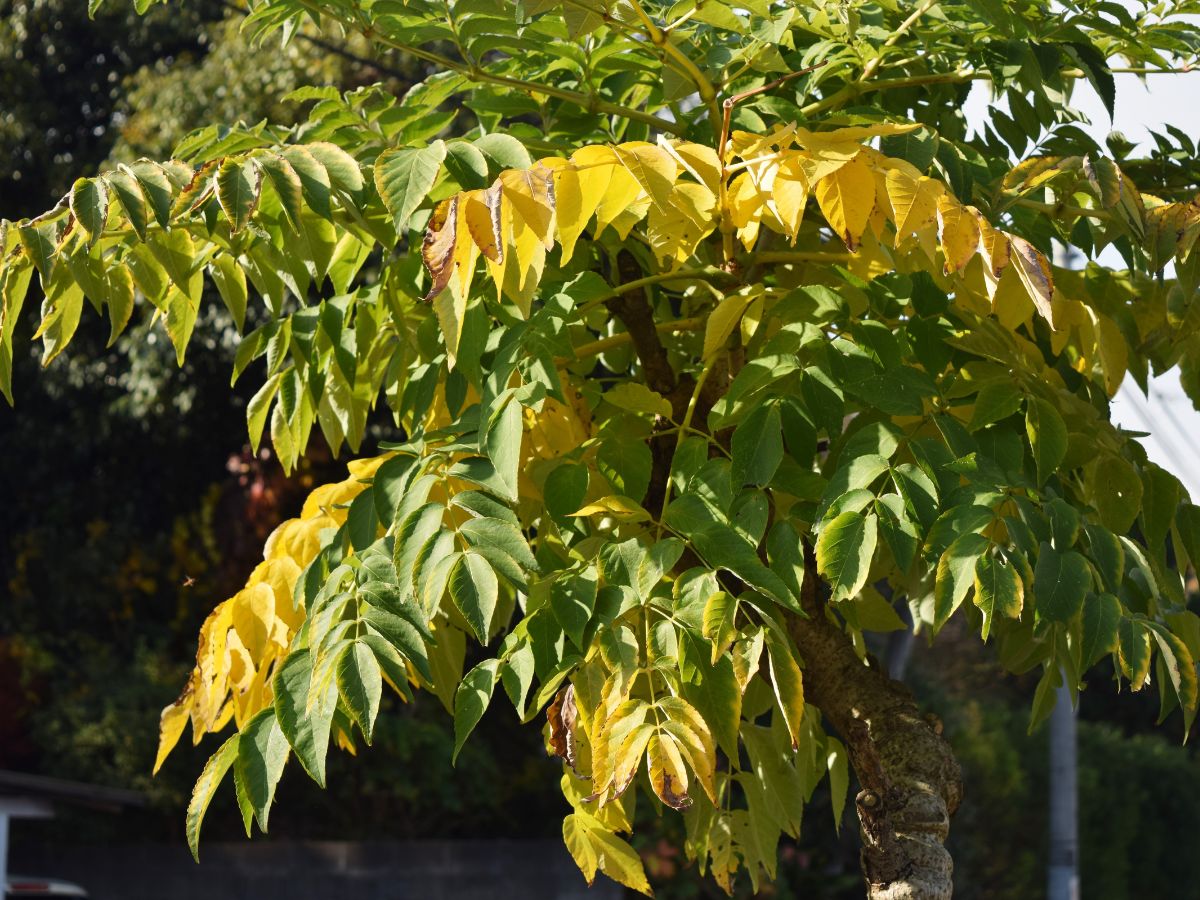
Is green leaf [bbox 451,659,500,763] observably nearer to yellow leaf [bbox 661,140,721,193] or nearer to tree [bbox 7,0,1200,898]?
tree [bbox 7,0,1200,898]

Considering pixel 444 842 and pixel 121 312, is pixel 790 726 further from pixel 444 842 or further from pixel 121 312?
pixel 444 842

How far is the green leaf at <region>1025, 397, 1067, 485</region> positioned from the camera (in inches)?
80.7

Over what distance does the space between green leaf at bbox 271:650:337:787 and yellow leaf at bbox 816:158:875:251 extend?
0.94 meters

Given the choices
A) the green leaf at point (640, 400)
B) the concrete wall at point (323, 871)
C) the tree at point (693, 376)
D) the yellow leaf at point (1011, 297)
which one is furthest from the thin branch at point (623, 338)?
the concrete wall at point (323, 871)

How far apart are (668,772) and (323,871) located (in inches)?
Answer: 324

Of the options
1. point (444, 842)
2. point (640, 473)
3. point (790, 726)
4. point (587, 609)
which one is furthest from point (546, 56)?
point (444, 842)

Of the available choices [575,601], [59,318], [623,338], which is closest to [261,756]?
[575,601]

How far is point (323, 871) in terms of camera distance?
31.0ft

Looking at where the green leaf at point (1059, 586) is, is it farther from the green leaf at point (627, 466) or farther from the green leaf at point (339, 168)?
the green leaf at point (339, 168)

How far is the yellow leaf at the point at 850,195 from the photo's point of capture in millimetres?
1925

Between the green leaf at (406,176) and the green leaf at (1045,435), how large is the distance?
0.92 meters

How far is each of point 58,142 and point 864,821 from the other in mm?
11180

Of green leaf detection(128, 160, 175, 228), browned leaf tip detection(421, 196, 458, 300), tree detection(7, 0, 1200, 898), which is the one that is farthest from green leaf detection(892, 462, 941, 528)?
green leaf detection(128, 160, 175, 228)

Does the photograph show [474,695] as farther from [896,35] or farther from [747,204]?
[896,35]
